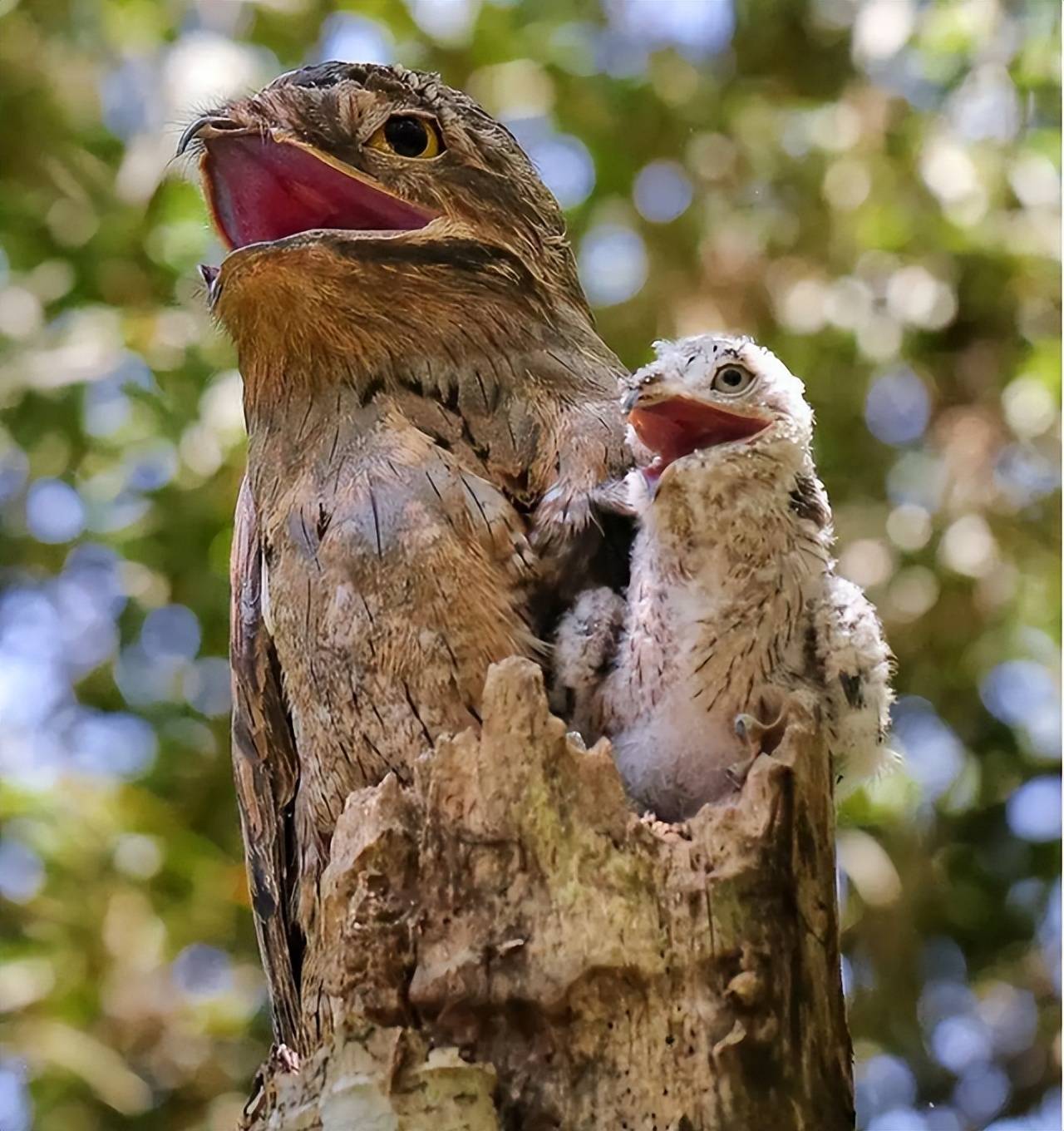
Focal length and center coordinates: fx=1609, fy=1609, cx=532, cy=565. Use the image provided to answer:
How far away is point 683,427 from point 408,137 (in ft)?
2.20

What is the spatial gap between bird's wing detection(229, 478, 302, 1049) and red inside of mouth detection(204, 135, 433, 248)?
0.44 meters

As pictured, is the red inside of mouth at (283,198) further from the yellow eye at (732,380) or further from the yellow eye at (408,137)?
the yellow eye at (732,380)

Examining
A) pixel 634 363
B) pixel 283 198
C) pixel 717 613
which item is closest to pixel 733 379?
pixel 717 613

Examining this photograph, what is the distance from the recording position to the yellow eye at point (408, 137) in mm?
2588

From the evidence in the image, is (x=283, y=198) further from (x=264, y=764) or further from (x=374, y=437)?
(x=264, y=764)

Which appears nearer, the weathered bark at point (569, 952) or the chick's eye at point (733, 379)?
the weathered bark at point (569, 952)

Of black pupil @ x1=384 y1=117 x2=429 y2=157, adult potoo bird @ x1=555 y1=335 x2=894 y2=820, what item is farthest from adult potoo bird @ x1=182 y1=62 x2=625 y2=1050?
adult potoo bird @ x1=555 y1=335 x2=894 y2=820

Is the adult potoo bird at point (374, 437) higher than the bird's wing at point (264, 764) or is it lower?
higher

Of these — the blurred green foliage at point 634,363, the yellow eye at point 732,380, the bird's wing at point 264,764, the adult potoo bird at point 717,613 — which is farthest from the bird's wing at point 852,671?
the blurred green foliage at point 634,363

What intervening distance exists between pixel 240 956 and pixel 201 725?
2.38ft

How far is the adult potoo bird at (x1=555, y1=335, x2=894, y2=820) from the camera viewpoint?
88.4 inches

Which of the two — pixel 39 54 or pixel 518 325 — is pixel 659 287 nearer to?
pixel 39 54

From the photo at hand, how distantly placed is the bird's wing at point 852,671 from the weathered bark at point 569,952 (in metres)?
0.20

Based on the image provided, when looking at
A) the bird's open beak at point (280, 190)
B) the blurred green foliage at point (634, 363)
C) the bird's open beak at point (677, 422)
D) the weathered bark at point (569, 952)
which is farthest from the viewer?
the blurred green foliage at point (634, 363)
